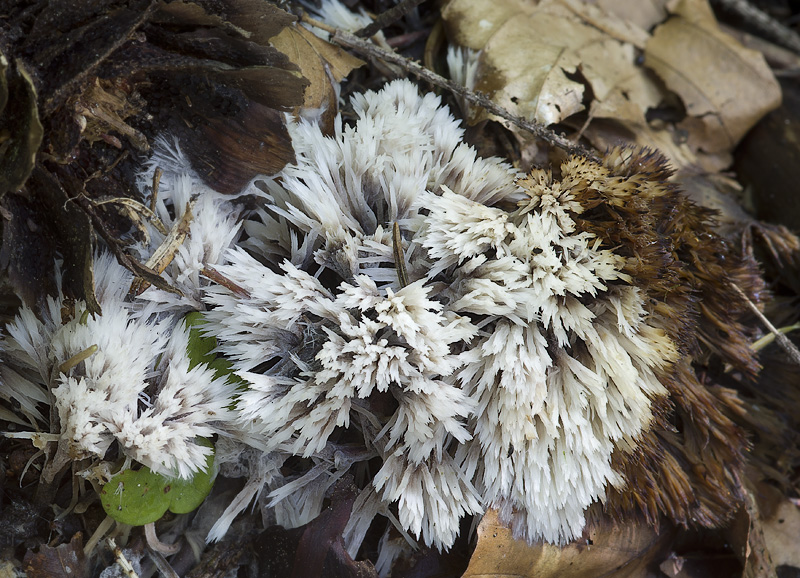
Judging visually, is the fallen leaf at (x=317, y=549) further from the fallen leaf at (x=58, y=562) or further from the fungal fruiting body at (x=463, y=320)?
the fallen leaf at (x=58, y=562)

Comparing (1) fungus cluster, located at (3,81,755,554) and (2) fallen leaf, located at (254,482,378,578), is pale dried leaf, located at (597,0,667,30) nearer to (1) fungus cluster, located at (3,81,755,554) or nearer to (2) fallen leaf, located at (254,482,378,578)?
(1) fungus cluster, located at (3,81,755,554)

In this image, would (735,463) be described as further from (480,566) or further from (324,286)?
(324,286)

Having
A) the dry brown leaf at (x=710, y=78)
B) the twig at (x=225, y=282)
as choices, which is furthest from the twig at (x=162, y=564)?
the dry brown leaf at (x=710, y=78)

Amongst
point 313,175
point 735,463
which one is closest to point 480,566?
point 735,463

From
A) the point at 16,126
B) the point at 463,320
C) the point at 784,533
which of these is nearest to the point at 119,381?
the point at 16,126

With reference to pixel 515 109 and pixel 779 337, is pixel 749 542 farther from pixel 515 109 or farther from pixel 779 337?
pixel 515 109

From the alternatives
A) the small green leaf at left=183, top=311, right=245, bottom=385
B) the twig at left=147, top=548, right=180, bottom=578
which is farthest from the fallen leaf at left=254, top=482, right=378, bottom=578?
the small green leaf at left=183, top=311, right=245, bottom=385
